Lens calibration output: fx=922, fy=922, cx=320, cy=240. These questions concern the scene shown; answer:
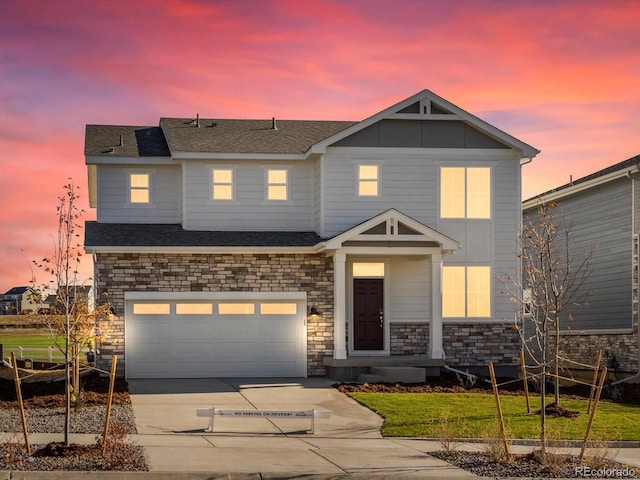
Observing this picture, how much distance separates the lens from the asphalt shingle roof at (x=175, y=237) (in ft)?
86.6

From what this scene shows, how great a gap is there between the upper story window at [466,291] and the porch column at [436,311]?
61.9 inches

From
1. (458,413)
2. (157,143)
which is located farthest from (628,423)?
(157,143)

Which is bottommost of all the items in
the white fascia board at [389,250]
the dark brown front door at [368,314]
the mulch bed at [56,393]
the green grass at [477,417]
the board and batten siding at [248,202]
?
the green grass at [477,417]

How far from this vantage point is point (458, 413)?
19.6 m

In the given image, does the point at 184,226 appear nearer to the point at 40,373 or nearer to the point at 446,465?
the point at 40,373

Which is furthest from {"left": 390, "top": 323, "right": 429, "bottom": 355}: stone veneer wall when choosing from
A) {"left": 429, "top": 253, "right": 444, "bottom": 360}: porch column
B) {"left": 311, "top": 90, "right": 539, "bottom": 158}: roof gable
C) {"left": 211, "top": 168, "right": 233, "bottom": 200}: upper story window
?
{"left": 211, "top": 168, "right": 233, "bottom": 200}: upper story window

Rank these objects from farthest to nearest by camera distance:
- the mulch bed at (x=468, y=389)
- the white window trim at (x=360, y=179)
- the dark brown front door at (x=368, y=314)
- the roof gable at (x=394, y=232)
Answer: the white window trim at (x=360, y=179) < the dark brown front door at (x=368, y=314) < the roof gable at (x=394, y=232) < the mulch bed at (x=468, y=389)

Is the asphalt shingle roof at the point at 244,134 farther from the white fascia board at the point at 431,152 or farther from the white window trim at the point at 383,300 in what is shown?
the white window trim at the point at 383,300

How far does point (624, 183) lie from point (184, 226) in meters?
13.9

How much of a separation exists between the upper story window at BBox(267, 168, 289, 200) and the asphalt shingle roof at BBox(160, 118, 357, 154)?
67 centimetres

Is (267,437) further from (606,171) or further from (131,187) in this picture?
(606,171)

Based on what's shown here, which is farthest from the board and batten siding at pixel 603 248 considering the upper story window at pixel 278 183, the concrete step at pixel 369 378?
the upper story window at pixel 278 183

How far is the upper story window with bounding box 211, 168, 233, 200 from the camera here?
93.8 ft

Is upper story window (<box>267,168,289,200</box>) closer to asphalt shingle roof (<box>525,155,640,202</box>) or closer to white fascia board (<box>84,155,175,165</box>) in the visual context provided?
white fascia board (<box>84,155,175,165</box>)
